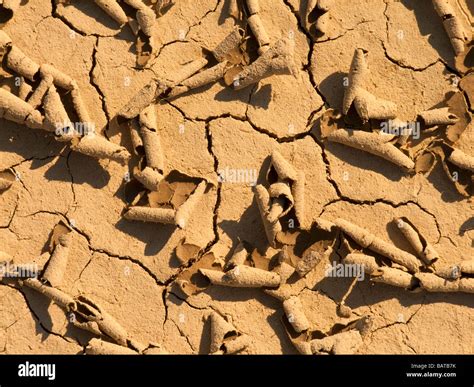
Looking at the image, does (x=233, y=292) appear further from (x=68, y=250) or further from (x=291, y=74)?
(x=291, y=74)

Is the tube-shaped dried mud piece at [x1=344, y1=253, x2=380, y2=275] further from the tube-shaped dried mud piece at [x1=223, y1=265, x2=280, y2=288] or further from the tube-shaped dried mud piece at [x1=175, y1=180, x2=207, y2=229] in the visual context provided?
the tube-shaped dried mud piece at [x1=175, y1=180, x2=207, y2=229]

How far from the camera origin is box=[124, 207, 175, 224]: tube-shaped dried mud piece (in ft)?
12.5

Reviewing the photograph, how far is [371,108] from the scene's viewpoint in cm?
388

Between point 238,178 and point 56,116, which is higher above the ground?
point 56,116

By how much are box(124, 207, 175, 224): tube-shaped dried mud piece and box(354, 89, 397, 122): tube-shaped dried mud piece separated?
4.16 feet

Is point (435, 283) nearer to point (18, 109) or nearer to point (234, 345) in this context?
point (234, 345)

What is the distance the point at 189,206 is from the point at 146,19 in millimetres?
1163

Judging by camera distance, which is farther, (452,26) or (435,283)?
(452,26)

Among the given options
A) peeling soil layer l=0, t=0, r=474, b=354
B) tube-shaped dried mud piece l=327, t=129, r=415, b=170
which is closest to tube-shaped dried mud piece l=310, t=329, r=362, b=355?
peeling soil layer l=0, t=0, r=474, b=354

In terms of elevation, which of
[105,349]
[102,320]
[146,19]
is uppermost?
[146,19]

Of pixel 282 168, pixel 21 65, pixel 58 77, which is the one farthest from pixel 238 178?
pixel 21 65

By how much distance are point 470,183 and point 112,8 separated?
242 centimetres

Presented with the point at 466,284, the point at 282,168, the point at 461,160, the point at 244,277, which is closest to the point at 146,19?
the point at 282,168
